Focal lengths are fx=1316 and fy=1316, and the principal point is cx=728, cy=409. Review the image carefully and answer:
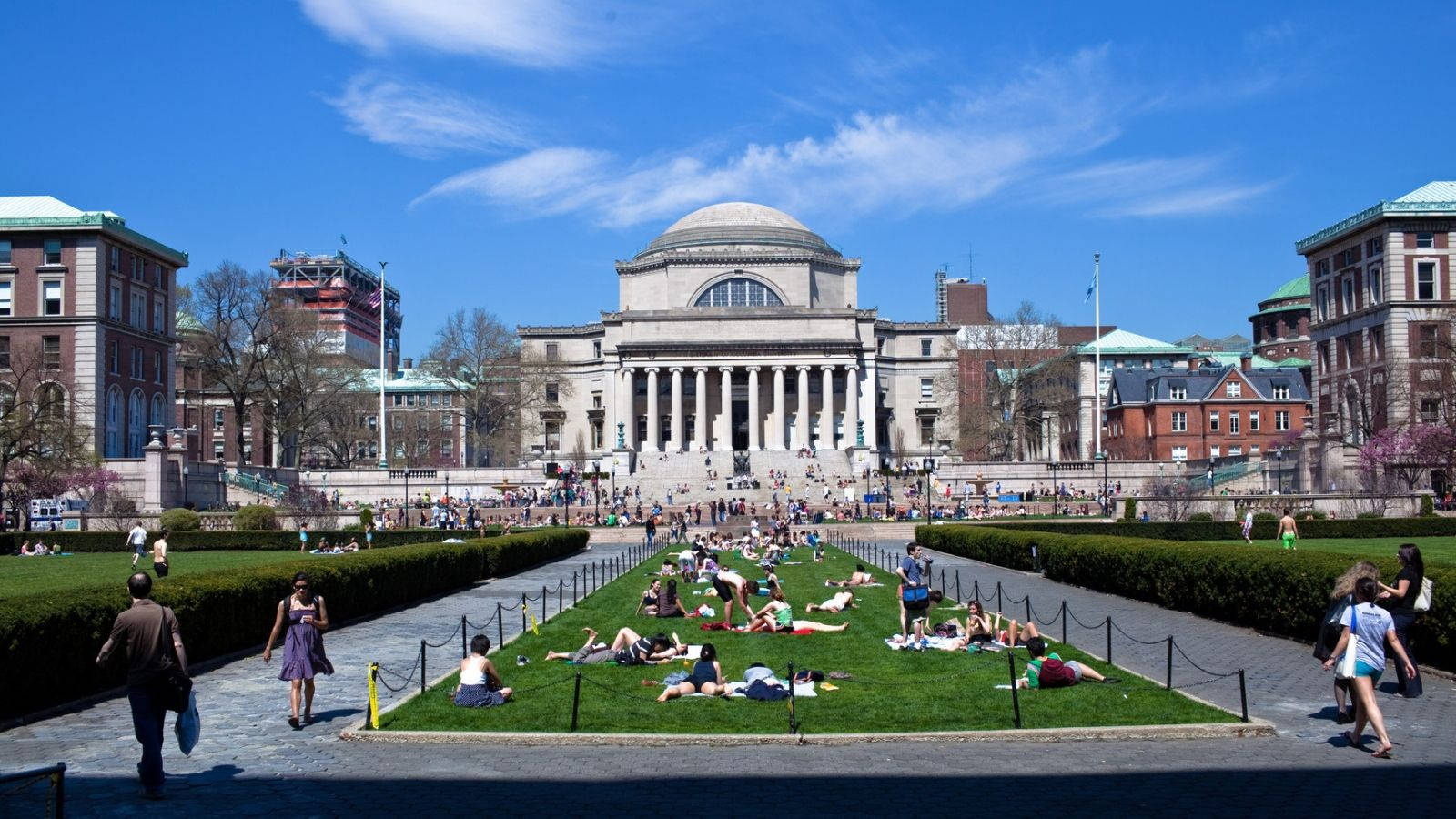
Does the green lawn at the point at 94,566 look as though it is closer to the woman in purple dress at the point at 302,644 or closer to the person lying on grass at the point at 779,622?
the person lying on grass at the point at 779,622

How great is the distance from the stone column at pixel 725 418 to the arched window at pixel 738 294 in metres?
8.67

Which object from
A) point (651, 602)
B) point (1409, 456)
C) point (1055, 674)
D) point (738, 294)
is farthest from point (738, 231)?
point (1055, 674)

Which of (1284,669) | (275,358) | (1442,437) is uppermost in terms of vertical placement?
(275,358)

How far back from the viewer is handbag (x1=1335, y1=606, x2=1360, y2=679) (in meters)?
13.9

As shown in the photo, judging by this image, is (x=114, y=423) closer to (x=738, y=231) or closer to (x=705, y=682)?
(x=738, y=231)

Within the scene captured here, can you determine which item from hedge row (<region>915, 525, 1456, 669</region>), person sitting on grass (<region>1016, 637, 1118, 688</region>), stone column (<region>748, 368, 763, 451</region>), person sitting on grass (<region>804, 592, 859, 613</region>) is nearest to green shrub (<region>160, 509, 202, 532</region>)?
hedge row (<region>915, 525, 1456, 669</region>)

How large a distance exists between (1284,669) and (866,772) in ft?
30.9

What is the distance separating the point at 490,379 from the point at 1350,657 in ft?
284

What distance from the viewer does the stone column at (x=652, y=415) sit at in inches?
4124

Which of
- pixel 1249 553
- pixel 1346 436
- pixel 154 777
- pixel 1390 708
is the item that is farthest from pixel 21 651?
pixel 1346 436

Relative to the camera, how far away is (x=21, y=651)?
1612cm

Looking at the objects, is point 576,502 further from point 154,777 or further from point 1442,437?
point 154,777

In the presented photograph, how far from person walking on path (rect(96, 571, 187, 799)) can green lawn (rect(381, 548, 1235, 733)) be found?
3.32m

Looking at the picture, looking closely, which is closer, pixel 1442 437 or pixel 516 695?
pixel 516 695
